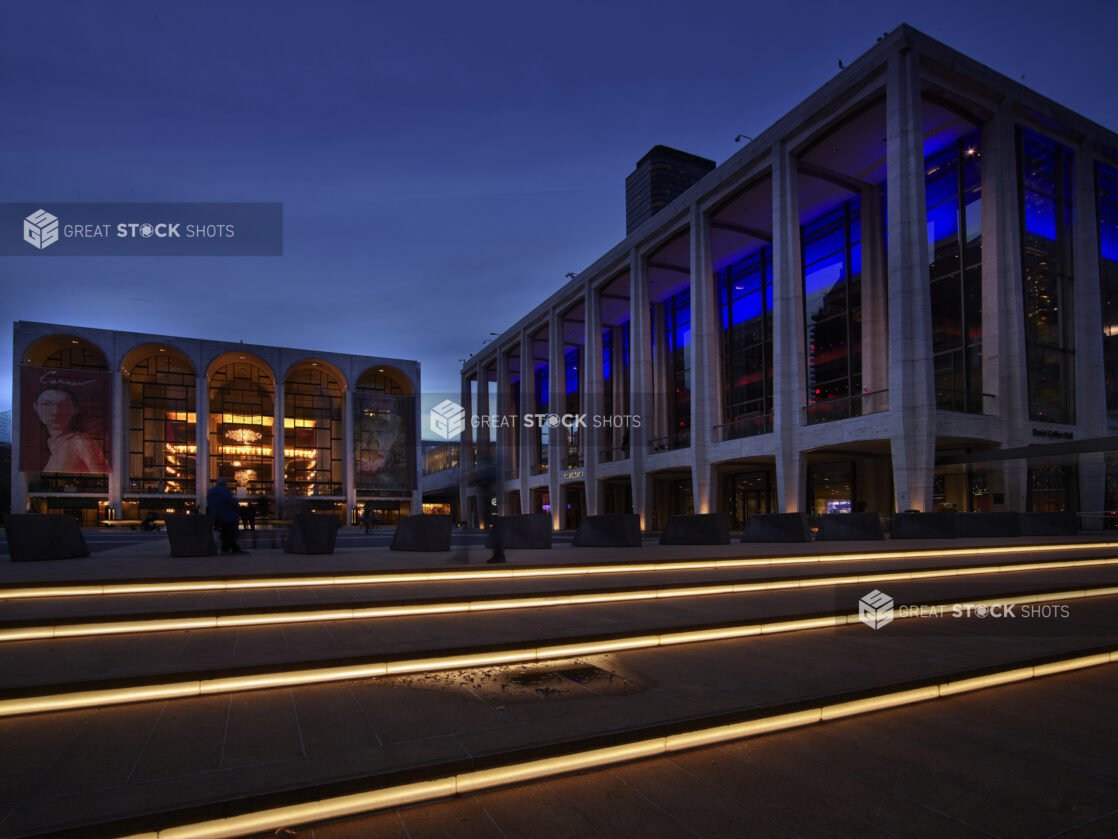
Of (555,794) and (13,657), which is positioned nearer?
(555,794)

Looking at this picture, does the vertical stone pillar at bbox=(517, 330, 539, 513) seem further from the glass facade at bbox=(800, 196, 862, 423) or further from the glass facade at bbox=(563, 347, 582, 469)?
the glass facade at bbox=(800, 196, 862, 423)

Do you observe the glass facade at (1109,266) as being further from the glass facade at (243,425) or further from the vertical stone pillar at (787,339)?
the glass facade at (243,425)

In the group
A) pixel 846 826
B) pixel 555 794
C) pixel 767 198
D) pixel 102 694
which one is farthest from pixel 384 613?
pixel 767 198

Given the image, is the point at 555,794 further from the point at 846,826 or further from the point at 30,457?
the point at 30,457

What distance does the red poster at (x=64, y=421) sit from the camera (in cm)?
4891

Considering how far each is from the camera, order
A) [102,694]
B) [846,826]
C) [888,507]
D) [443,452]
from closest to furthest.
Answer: [846,826], [102,694], [888,507], [443,452]

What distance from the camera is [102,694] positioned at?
12.7ft

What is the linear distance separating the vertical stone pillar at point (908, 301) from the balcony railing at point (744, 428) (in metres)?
7.09

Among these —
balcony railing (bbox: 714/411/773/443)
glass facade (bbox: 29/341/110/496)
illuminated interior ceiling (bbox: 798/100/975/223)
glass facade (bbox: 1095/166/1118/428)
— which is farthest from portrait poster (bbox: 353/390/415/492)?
glass facade (bbox: 1095/166/1118/428)

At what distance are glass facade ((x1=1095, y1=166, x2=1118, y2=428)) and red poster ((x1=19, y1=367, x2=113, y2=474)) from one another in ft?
212

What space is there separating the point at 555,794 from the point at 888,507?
95.8ft

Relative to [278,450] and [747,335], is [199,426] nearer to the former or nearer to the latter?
[278,450]

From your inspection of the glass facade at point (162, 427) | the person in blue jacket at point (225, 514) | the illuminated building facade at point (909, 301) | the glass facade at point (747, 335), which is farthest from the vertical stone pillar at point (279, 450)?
the person in blue jacket at point (225, 514)
